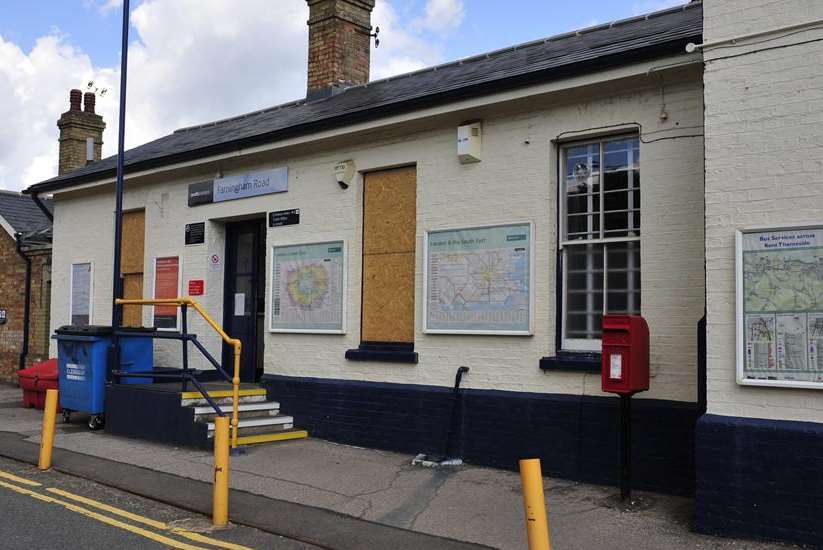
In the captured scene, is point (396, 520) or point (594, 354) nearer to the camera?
point (396, 520)

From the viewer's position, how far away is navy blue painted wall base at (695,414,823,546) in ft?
18.2

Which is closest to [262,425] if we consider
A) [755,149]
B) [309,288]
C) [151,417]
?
[151,417]

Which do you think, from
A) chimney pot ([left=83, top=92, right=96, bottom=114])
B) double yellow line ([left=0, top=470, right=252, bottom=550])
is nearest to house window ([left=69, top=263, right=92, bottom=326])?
double yellow line ([left=0, top=470, right=252, bottom=550])

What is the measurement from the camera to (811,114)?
19.3ft

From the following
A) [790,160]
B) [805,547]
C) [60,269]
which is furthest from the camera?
[60,269]

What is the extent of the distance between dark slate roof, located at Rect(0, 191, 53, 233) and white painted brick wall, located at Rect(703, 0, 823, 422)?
51.5 feet

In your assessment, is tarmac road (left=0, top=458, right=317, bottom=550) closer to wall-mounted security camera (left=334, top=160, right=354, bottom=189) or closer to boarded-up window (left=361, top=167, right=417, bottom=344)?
boarded-up window (left=361, top=167, right=417, bottom=344)

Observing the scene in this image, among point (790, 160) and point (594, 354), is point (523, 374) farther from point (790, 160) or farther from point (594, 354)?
point (790, 160)

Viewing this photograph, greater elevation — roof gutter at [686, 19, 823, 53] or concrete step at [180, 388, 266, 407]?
roof gutter at [686, 19, 823, 53]

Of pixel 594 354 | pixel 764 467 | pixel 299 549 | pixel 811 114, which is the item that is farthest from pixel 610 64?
pixel 299 549

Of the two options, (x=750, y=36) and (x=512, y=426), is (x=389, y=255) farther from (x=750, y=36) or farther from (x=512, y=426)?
(x=750, y=36)

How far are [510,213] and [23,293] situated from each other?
42.6 ft

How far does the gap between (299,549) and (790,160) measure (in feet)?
15.5

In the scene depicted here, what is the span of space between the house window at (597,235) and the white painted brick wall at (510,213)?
0.20 m
